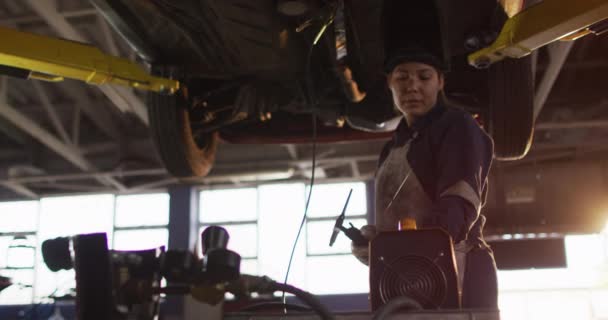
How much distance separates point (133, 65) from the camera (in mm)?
2613

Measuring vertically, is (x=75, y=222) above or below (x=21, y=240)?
above

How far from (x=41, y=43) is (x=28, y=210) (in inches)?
423

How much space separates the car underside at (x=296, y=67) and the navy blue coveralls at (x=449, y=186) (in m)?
0.51

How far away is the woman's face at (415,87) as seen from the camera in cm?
190

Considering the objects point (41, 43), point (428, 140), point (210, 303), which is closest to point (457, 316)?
point (210, 303)

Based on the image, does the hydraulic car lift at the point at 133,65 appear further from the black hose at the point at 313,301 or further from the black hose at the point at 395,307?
the black hose at the point at 313,301

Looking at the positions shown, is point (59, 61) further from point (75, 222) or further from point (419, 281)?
point (75, 222)

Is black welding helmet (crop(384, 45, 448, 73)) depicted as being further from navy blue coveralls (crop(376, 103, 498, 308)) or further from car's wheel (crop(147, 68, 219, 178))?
car's wheel (crop(147, 68, 219, 178))

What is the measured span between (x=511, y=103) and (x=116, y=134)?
8809mm

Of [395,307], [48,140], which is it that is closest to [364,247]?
[395,307]

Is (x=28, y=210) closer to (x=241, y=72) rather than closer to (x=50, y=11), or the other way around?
(x=50, y=11)

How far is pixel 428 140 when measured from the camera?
178 centimetres

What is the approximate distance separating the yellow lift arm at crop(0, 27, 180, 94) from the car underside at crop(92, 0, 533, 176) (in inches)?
5.4

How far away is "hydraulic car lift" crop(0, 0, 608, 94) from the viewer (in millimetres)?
2049
